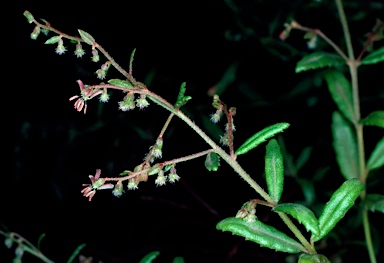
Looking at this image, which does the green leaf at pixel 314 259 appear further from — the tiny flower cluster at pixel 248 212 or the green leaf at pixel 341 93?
the green leaf at pixel 341 93

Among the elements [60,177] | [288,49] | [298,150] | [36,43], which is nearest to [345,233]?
[298,150]

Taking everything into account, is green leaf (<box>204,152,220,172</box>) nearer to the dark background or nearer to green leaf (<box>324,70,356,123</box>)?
green leaf (<box>324,70,356,123</box>)

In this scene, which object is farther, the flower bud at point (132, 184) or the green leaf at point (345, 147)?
the green leaf at point (345, 147)

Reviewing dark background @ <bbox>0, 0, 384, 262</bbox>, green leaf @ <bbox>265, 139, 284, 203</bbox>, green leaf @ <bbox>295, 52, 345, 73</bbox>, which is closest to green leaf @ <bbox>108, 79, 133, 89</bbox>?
green leaf @ <bbox>265, 139, 284, 203</bbox>

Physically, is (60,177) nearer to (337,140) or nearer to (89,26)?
(89,26)

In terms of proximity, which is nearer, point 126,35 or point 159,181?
point 159,181

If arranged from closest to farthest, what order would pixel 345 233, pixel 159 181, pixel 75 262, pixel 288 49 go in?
1. pixel 159 181
2. pixel 345 233
3. pixel 288 49
4. pixel 75 262

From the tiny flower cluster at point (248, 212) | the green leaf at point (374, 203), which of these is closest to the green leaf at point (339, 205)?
the tiny flower cluster at point (248, 212)
